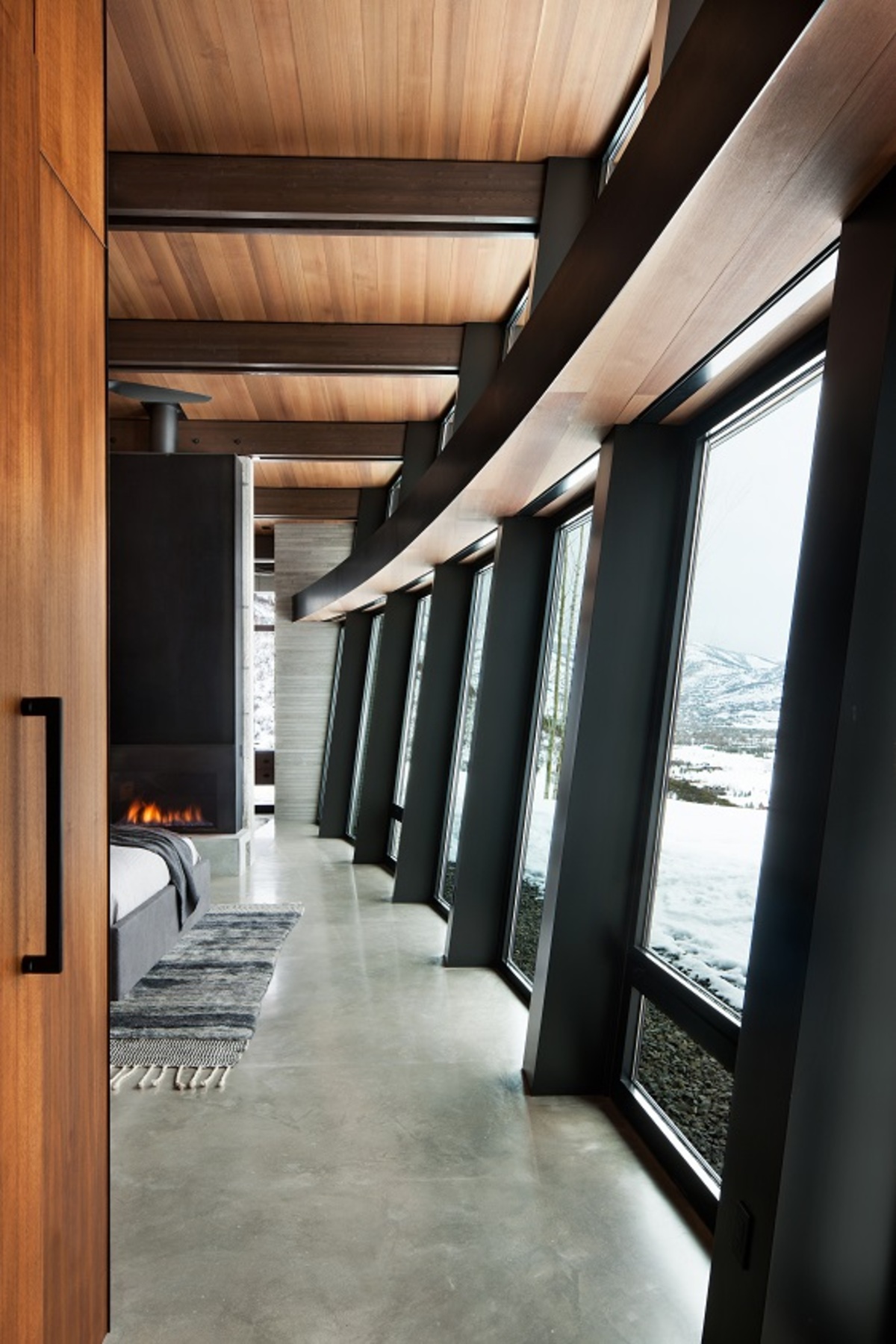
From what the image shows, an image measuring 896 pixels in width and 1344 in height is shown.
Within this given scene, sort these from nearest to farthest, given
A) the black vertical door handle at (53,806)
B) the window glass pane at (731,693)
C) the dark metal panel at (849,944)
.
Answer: the black vertical door handle at (53,806), the dark metal panel at (849,944), the window glass pane at (731,693)

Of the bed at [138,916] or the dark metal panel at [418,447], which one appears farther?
the dark metal panel at [418,447]

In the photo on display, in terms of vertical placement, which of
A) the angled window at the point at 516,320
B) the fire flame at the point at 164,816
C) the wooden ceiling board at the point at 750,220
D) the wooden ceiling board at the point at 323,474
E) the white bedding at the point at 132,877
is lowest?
the fire flame at the point at 164,816

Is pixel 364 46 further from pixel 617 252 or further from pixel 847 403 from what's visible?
pixel 847 403

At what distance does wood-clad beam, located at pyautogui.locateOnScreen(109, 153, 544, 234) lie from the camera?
461cm

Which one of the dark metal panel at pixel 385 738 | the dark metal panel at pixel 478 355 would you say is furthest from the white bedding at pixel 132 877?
the dark metal panel at pixel 385 738

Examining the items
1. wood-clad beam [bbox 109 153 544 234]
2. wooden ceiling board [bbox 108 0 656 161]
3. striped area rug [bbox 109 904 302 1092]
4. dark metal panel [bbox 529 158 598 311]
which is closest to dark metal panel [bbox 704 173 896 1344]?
wooden ceiling board [bbox 108 0 656 161]

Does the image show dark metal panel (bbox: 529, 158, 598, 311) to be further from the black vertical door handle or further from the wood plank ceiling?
the black vertical door handle

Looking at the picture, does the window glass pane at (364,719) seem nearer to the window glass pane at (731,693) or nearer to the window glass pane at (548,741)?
the window glass pane at (548,741)

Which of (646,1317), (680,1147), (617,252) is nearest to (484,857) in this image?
(680,1147)

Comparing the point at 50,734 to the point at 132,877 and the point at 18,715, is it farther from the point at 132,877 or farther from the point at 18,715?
the point at 132,877

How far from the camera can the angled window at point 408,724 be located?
10258mm

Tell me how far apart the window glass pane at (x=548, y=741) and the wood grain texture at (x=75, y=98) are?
11.5 ft

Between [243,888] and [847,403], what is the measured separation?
23.9 ft

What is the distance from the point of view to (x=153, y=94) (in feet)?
13.6
